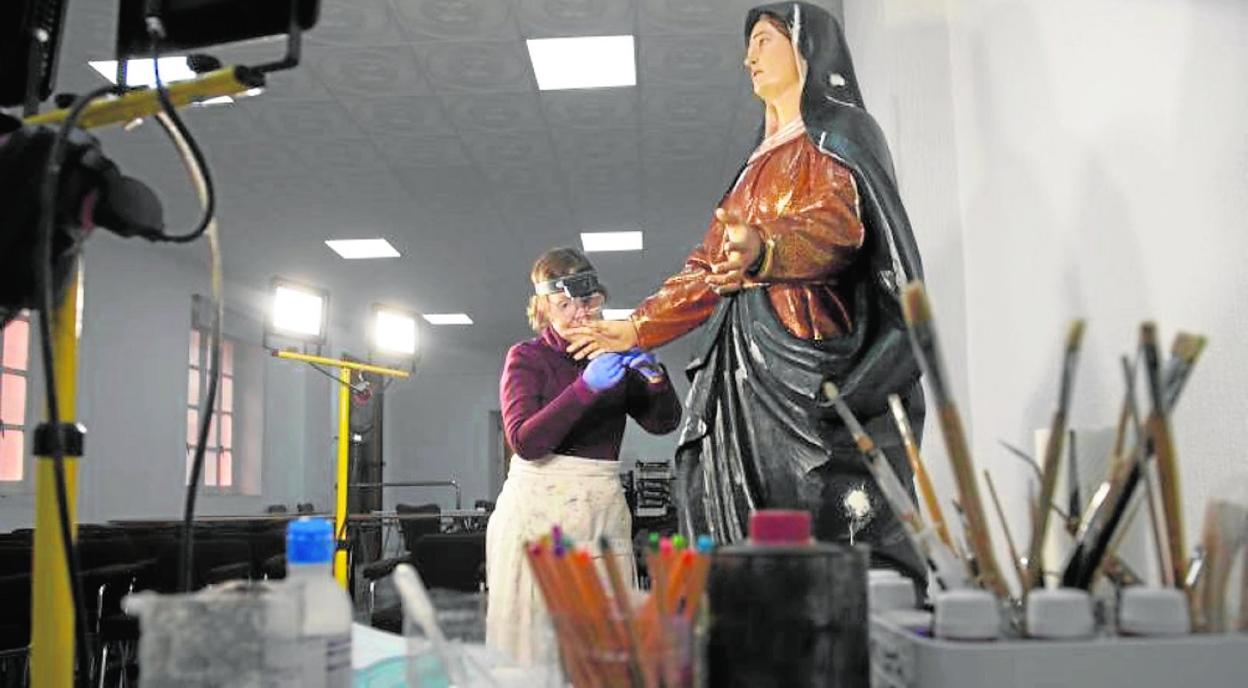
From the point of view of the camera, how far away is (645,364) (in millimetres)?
1853

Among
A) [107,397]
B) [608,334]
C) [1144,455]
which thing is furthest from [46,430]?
[107,397]

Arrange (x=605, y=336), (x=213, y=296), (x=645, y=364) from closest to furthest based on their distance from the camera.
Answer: (x=213, y=296), (x=605, y=336), (x=645, y=364)

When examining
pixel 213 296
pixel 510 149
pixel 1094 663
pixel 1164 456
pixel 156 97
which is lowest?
pixel 1094 663

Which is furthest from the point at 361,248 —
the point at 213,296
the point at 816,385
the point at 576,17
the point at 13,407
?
the point at 213,296

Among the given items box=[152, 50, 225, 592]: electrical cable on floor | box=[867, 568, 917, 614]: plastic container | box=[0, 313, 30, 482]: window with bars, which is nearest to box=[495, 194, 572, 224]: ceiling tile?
box=[0, 313, 30, 482]: window with bars

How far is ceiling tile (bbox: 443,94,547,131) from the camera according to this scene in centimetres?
526

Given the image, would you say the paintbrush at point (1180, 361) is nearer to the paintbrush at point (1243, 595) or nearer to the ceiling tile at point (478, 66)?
the paintbrush at point (1243, 595)

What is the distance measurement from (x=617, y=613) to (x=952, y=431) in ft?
0.73

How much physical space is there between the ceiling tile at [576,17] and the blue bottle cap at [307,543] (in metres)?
3.82

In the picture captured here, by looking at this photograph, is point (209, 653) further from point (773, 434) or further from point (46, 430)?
point (773, 434)

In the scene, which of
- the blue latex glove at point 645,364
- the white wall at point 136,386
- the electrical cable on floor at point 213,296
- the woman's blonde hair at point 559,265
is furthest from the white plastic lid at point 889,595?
the white wall at point 136,386

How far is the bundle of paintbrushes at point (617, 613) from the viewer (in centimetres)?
57

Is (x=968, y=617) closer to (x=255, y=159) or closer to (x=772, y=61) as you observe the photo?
(x=772, y=61)

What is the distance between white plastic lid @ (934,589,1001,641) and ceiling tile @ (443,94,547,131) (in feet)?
16.1
